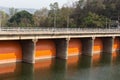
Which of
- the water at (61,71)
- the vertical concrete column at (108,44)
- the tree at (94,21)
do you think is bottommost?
the water at (61,71)

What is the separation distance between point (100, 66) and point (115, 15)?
62.3m

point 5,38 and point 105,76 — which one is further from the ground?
point 5,38

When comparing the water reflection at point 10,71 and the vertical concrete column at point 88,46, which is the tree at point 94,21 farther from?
the water reflection at point 10,71

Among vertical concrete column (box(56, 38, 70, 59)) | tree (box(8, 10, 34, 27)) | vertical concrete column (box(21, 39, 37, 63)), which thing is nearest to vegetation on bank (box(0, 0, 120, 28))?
tree (box(8, 10, 34, 27))

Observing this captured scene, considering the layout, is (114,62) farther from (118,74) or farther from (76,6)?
(76,6)

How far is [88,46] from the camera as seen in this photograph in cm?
6406

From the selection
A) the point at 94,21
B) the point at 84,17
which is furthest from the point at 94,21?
the point at 84,17

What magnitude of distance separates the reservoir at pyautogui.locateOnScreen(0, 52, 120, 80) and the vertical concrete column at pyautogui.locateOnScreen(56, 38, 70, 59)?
164 cm

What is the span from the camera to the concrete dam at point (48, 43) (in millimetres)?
46375

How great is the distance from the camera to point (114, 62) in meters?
56.4

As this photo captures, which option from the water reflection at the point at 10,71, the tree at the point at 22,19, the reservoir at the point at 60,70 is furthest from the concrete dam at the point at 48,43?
the tree at the point at 22,19

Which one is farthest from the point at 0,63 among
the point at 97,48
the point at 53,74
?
the point at 97,48

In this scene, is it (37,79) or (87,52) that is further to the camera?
(87,52)

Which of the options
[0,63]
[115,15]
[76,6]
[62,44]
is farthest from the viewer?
[76,6]
